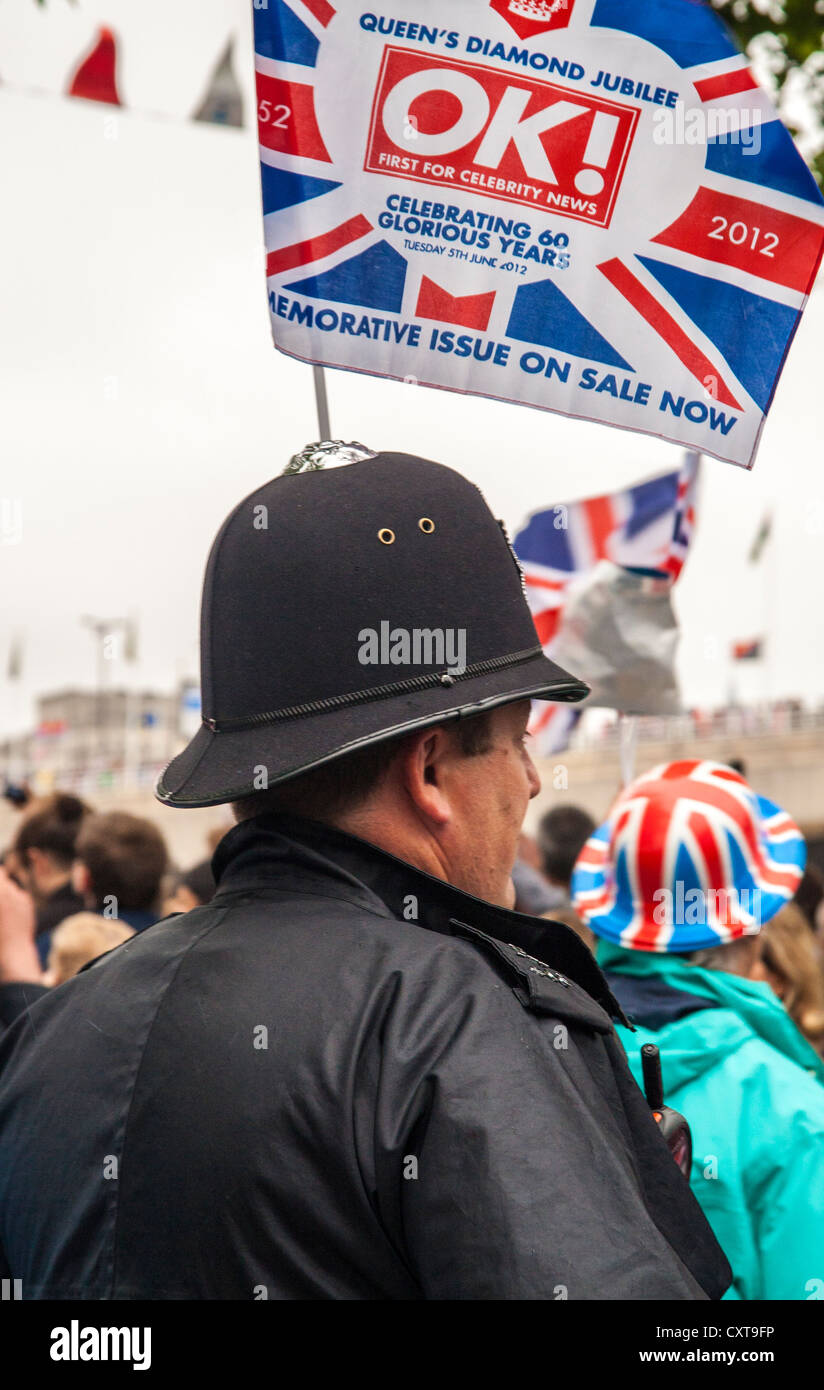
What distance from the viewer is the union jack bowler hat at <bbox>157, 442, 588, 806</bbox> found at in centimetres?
166

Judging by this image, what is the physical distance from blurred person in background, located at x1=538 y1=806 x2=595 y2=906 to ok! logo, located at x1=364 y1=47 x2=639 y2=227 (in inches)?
170

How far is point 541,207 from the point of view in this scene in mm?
2801

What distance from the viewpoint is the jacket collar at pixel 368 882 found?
162 centimetres

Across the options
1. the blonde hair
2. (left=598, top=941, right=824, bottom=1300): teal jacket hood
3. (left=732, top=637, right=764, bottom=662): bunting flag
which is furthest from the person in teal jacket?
(left=732, top=637, right=764, bottom=662): bunting flag

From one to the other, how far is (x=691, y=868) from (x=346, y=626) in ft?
5.92

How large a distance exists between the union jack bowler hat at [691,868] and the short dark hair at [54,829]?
3.68 m

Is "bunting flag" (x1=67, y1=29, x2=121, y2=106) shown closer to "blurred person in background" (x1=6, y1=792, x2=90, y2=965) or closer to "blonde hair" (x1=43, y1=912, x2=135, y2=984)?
"blurred person in background" (x1=6, y1=792, x2=90, y2=965)

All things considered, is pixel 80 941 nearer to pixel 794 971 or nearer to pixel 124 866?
pixel 124 866

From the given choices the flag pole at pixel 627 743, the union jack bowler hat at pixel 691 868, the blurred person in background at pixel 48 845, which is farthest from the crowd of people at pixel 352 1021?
the blurred person in background at pixel 48 845

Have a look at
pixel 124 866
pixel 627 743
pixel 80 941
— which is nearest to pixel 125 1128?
pixel 80 941

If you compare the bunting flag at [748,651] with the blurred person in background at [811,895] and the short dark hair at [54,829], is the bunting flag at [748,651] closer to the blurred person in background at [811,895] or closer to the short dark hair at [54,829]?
the blurred person in background at [811,895]

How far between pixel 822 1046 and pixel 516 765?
3.59m

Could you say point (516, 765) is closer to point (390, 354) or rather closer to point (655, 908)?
point (390, 354)
